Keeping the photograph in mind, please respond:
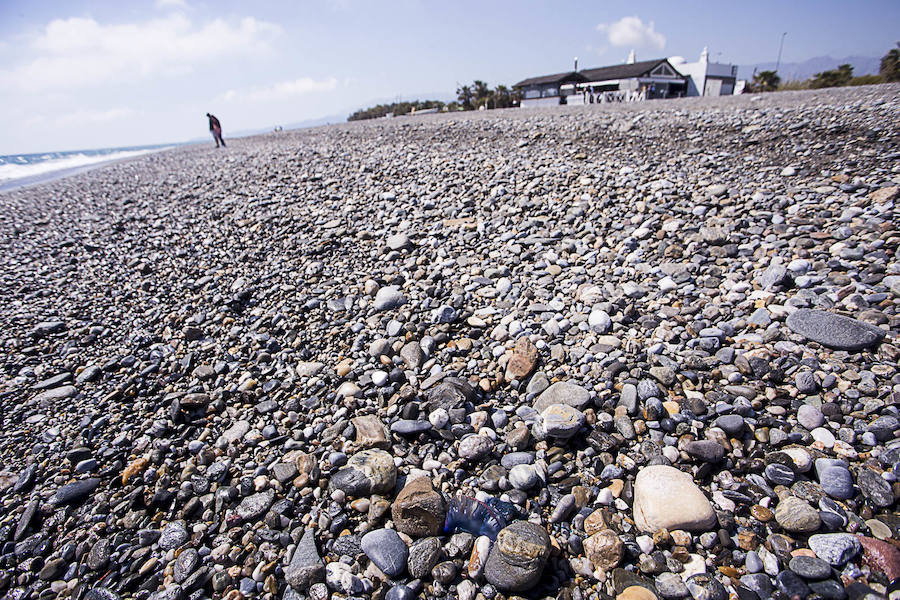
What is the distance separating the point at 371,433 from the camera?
308 cm

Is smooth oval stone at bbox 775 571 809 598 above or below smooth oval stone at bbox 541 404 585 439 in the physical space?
below

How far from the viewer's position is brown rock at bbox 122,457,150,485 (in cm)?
307

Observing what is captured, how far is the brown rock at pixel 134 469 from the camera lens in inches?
121

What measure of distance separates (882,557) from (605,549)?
1238 mm

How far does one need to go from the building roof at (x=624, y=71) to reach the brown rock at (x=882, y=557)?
49992 mm

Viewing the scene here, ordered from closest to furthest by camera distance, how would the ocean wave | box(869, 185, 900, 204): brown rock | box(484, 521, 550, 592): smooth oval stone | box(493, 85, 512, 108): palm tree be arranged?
box(484, 521, 550, 592): smooth oval stone, box(869, 185, 900, 204): brown rock, the ocean wave, box(493, 85, 512, 108): palm tree

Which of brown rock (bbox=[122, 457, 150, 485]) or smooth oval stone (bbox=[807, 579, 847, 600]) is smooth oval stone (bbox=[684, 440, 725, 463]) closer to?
smooth oval stone (bbox=[807, 579, 847, 600])

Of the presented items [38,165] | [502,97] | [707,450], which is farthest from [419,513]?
[38,165]

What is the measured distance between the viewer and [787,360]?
302cm

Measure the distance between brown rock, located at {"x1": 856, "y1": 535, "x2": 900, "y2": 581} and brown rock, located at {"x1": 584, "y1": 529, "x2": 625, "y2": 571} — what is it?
3.61ft

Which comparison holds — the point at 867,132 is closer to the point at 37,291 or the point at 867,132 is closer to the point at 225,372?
the point at 225,372

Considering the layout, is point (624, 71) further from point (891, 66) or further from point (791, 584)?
point (791, 584)

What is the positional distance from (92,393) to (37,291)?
3.84 m

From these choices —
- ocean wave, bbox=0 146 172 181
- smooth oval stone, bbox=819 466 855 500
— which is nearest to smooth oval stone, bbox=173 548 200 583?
smooth oval stone, bbox=819 466 855 500
